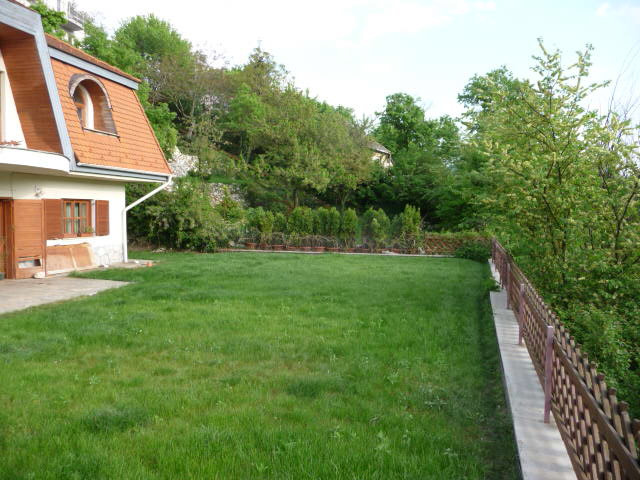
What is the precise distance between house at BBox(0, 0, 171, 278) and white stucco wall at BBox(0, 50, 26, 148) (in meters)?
0.02

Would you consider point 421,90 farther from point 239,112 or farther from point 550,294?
point 550,294

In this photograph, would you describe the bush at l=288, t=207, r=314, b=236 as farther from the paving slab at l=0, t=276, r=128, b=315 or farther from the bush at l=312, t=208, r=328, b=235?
the paving slab at l=0, t=276, r=128, b=315

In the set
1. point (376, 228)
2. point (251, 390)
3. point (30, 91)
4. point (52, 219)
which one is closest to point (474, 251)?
point (376, 228)

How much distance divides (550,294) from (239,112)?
93.8ft

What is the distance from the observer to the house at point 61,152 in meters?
10.0

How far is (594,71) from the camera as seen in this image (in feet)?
22.0

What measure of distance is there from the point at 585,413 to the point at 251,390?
2.81m

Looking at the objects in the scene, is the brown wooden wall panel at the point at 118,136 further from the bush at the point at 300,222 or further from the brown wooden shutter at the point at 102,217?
the bush at the point at 300,222

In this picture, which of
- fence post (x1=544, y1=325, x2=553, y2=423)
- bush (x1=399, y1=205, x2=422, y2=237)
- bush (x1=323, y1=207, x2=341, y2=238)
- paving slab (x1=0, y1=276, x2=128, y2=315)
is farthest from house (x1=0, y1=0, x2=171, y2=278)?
bush (x1=399, y1=205, x2=422, y2=237)

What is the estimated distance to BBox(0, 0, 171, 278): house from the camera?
10.0 metres

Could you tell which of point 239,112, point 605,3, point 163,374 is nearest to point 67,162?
point 163,374

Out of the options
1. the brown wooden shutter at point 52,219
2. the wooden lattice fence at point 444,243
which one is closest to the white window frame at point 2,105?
the brown wooden shutter at point 52,219

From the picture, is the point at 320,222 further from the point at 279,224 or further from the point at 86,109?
the point at 86,109

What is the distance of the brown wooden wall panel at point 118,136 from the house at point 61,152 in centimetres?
3
